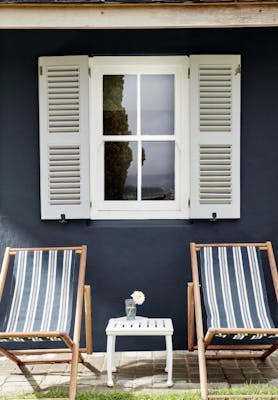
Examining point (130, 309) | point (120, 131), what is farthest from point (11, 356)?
point (120, 131)

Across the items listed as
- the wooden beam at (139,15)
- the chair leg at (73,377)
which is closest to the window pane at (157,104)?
the wooden beam at (139,15)

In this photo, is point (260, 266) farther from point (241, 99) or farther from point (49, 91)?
point (49, 91)

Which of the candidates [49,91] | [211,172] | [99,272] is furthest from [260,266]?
[49,91]

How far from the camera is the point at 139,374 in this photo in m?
5.05

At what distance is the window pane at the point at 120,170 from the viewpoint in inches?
230

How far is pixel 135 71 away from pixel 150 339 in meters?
2.44

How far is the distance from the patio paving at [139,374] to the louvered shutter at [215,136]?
→ 1.30m

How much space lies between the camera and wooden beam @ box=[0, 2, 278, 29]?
4672mm

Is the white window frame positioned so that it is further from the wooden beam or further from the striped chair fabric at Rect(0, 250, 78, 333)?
the wooden beam

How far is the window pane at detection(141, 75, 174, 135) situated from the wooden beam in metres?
1.11

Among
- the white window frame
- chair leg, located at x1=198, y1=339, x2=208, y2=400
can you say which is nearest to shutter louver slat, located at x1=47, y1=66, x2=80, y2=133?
the white window frame

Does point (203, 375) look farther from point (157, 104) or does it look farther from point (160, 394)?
point (157, 104)

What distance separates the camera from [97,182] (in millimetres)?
5793

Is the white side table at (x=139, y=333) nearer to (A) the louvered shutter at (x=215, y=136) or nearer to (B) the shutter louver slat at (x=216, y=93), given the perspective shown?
(A) the louvered shutter at (x=215, y=136)
